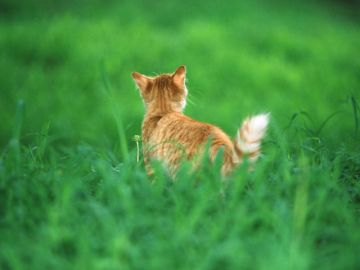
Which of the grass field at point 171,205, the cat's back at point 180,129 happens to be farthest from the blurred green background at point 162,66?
the cat's back at point 180,129

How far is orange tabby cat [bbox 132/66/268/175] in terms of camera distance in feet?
8.70

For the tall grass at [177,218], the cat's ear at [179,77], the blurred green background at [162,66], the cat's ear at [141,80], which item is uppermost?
the blurred green background at [162,66]

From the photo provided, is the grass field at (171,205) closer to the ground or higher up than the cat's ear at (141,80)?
closer to the ground

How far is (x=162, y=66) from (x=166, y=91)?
580cm

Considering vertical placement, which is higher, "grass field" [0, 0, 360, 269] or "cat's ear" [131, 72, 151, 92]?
"cat's ear" [131, 72, 151, 92]

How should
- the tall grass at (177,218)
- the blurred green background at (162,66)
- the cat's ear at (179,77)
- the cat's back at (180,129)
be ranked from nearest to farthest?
the tall grass at (177,218), the cat's back at (180,129), the cat's ear at (179,77), the blurred green background at (162,66)

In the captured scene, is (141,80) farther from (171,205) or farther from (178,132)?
(171,205)

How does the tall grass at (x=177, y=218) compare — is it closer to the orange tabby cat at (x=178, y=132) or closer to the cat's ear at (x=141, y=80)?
the orange tabby cat at (x=178, y=132)

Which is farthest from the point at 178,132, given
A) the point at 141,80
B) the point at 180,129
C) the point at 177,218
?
the point at 177,218

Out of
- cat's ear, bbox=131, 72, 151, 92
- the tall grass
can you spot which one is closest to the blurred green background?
cat's ear, bbox=131, 72, 151, 92

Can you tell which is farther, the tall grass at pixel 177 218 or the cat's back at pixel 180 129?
the cat's back at pixel 180 129

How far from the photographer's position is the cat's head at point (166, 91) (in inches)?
145

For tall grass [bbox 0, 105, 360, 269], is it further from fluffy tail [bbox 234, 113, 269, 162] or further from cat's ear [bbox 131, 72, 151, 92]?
cat's ear [bbox 131, 72, 151, 92]

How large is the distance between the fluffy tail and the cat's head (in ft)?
3.61
